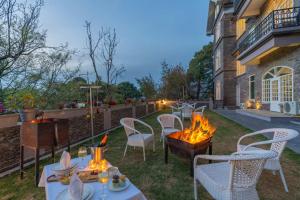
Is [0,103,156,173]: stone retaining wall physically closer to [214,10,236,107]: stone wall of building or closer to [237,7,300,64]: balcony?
[237,7,300,64]: balcony

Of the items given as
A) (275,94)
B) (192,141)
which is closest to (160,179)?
(192,141)

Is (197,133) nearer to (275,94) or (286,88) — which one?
(286,88)

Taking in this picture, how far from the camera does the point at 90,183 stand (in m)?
1.86

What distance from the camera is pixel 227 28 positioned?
632 inches

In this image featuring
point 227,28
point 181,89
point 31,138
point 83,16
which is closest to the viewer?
point 31,138

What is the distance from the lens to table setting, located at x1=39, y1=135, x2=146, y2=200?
1598mm

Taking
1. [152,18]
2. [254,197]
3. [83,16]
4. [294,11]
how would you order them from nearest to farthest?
[254,197], [294,11], [83,16], [152,18]

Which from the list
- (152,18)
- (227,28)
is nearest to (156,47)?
(152,18)

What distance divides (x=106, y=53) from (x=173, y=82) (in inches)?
477

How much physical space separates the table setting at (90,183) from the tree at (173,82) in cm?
1708

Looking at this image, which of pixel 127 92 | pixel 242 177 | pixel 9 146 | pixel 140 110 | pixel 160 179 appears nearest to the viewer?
→ pixel 242 177

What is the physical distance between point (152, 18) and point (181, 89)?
12.7 metres

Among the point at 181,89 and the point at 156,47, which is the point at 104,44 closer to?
the point at 181,89

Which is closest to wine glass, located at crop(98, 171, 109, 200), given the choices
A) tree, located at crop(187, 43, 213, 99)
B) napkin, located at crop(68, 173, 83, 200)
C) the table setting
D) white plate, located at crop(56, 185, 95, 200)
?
the table setting
